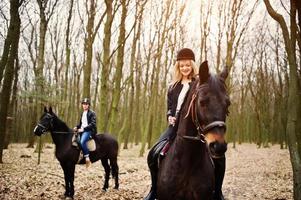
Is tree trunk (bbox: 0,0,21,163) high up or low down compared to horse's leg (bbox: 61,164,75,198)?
up

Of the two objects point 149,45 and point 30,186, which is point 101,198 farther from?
point 149,45

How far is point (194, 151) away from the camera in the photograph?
4.09 meters

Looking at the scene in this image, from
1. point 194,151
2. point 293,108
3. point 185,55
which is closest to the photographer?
point 194,151

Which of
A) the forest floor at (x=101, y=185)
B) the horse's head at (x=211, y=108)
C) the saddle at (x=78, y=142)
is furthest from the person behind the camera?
the saddle at (x=78, y=142)

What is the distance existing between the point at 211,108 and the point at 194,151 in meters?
0.88

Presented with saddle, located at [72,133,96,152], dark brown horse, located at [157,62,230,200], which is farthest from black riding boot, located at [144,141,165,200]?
saddle, located at [72,133,96,152]

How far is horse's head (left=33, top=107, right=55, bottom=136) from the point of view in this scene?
9.62 m

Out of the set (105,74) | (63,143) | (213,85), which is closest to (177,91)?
(213,85)

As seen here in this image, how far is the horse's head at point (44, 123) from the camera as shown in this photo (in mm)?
9617

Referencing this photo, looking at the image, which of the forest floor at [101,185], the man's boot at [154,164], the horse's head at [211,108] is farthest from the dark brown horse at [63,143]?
the horse's head at [211,108]

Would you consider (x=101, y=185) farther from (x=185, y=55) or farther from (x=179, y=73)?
(x=185, y=55)

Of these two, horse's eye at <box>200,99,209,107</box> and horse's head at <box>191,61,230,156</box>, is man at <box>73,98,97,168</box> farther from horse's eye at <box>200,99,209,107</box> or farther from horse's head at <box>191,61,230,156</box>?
horse's eye at <box>200,99,209,107</box>

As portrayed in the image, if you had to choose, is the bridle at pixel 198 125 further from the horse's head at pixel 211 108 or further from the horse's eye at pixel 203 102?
the horse's eye at pixel 203 102

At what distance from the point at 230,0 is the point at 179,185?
2284cm
